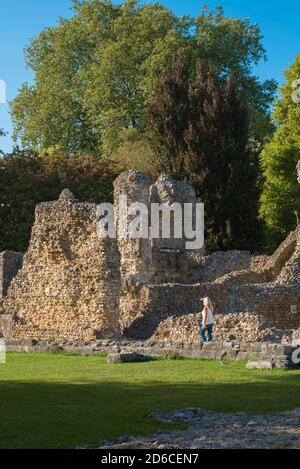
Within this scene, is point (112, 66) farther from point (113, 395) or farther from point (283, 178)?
point (113, 395)

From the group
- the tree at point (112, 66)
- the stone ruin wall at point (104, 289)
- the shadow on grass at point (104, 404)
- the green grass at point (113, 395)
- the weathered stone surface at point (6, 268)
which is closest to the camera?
the shadow on grass at point (104, 404)

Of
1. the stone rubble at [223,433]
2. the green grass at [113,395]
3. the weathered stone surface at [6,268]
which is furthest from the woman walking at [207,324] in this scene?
the weathered stone surface at [6,268]

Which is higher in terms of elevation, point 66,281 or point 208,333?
point 66,281

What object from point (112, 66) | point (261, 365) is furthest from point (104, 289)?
point (112, 66)

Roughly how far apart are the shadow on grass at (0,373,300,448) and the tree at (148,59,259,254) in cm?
3062

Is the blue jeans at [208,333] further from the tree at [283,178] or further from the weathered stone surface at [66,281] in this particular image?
the tree at [283,178]

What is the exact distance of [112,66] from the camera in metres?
61.9

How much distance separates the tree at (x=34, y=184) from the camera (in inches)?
1924

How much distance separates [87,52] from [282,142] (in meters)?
20.2

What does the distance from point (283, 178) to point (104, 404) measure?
39.5m

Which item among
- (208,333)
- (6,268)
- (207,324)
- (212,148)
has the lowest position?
(208,333)

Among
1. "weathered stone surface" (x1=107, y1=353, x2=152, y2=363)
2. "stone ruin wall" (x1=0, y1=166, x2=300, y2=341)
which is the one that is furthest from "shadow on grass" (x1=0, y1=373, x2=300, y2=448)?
"stone ruin wall" (x1=0, y1=166, x2=300, y2=341)

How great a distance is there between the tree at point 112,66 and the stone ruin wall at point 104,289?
24270mm

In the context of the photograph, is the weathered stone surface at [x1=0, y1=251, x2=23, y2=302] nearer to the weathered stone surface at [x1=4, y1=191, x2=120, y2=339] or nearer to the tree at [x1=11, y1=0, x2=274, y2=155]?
the weathered stone surface at [x1=4, y1=191, x2=120, y2=339]
